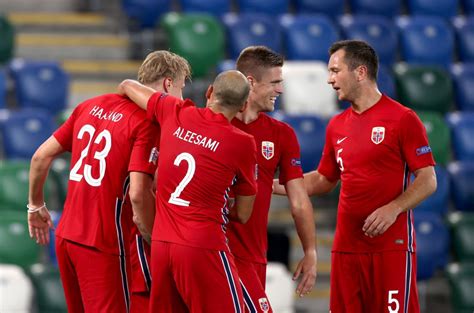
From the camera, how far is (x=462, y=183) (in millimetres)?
11016

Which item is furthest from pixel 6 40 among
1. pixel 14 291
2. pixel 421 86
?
pixel 421 86

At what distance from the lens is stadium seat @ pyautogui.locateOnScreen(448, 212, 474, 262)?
34.6ft

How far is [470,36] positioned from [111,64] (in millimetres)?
3929

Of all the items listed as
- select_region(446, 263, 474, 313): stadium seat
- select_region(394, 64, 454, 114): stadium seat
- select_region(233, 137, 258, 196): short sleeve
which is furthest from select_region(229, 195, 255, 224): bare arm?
select_region(394, 64, 454, 114): stadium seat

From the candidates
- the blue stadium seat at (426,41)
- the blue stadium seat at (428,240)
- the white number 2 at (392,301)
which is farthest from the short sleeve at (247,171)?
the blue stadium seat at (426,41)

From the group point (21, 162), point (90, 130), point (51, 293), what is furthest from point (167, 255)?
point (21, 162)

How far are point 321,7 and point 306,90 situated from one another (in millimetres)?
1981

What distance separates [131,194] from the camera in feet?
19.7

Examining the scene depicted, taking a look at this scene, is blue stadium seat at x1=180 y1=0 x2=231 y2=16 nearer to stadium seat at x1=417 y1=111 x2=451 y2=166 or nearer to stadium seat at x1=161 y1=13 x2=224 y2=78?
stadium seat at x1=161 y1=13 x2=224 y2=78

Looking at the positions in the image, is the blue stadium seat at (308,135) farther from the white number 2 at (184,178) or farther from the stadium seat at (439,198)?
the white number 2 at (184,178)

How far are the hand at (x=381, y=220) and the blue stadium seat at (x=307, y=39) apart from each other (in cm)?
545

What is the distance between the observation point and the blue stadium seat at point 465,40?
12.8 metres

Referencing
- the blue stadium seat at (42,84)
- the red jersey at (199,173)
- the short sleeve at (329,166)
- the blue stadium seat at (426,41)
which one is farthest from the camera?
the blue stadium seat at (426,41)

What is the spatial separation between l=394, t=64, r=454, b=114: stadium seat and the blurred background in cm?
1
